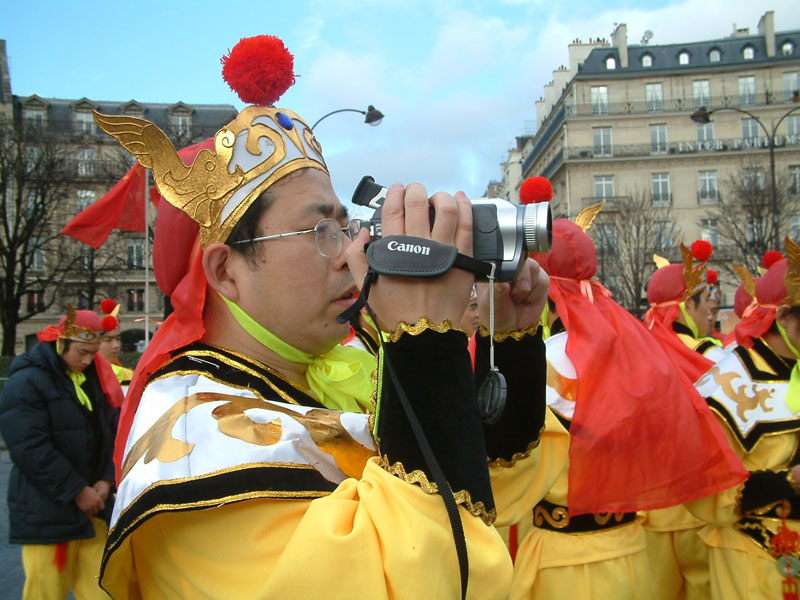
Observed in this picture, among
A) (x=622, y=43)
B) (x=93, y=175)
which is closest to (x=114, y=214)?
(x=93, y=175)

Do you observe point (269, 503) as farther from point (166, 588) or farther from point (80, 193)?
point (80, 193)

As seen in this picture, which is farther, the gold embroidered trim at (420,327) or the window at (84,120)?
the window at (84,120)

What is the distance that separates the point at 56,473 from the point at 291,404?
4.00 metres

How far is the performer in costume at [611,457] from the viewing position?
10.8 feet

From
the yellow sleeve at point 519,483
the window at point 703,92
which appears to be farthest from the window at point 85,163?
the window at point 703,92

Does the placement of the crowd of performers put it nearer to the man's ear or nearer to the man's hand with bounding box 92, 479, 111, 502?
the man's ear

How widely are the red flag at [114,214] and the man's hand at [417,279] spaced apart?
2.02 m

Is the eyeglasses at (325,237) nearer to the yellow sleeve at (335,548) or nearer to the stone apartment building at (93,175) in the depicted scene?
the yellow sleeve at (335,548)

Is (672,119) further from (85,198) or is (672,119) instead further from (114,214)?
(114,214)

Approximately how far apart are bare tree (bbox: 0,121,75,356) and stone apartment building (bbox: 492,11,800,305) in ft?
89.0

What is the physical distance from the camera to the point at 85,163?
34375 millimetres

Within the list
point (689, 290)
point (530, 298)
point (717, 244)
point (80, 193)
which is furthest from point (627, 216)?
point (530, 298)

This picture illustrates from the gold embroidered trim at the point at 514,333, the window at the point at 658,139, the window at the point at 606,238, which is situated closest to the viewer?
the gold embroidered trim at the point at 514,333

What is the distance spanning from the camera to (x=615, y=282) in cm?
3161
